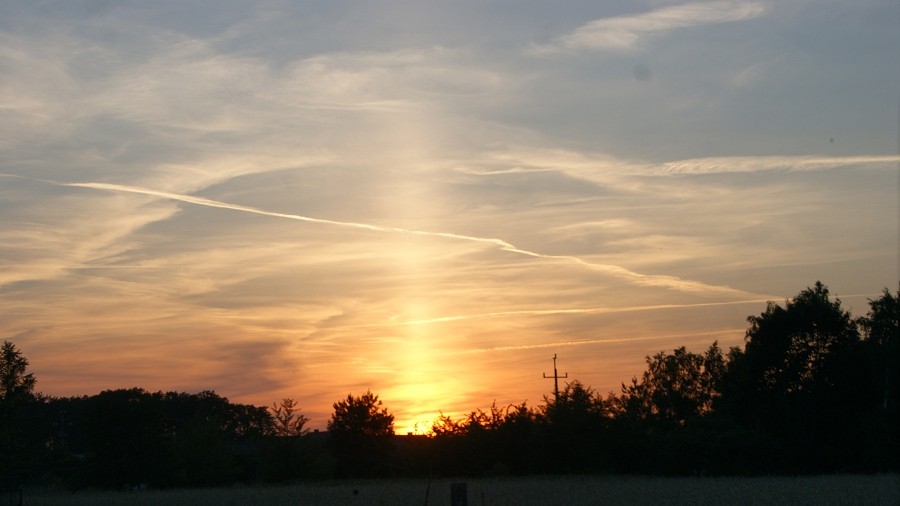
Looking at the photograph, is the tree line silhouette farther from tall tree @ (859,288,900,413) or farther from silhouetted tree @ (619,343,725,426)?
silhouetted tree @ (619,343,725,426)

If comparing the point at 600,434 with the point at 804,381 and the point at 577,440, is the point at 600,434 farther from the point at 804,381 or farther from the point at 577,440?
the point at 804,381

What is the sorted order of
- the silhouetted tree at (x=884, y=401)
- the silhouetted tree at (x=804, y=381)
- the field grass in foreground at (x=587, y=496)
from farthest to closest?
the silhouetted tree at (x=804, y=381) < the silhouetted tree at (x=884, y=401) < the field grass in foreground at (x=587, y=496)

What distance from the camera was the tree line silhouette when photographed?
50469 millimetres

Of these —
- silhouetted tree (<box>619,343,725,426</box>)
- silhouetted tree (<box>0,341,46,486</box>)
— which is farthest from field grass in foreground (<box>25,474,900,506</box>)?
silhouetted tree (<box>619,343,725,426</box>)

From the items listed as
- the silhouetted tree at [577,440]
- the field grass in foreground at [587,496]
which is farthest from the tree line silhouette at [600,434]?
the field grass in foreground at [587,496]

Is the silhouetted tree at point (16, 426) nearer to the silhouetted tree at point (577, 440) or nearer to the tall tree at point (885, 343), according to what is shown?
the silhouetted tree at point (577, 440)

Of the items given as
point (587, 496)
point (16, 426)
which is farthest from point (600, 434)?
point (16, 426)

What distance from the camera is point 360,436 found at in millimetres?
58562

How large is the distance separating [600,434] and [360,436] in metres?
15.5

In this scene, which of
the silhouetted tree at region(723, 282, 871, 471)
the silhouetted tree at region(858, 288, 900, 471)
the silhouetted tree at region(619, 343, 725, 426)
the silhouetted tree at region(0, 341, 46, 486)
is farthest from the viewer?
the silhouetted tree at region(619, 343, 725, 426)

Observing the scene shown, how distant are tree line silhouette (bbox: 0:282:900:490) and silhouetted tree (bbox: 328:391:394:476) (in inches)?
3.0

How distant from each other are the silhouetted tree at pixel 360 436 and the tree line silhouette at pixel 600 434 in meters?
0.08

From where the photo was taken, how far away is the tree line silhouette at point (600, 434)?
166 feet

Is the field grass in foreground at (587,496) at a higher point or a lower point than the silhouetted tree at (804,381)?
lower
